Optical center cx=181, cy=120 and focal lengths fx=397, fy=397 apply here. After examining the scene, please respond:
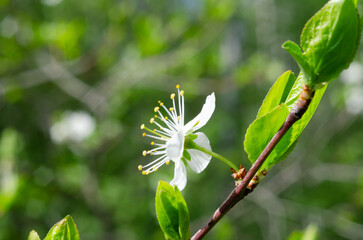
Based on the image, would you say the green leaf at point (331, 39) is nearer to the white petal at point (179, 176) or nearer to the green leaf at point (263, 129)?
the green leaf at point (263, 129)

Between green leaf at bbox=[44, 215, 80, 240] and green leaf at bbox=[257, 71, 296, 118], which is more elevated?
green leaf at bbox=[44, 215, 80, 240]

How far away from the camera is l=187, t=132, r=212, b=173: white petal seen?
680 millimetres

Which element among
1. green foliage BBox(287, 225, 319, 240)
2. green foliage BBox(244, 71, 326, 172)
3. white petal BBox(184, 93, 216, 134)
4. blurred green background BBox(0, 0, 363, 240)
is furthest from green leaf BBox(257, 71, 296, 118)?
blurred green background BBox(0, 0, 363, 240)

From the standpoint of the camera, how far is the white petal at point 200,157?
0.68 m

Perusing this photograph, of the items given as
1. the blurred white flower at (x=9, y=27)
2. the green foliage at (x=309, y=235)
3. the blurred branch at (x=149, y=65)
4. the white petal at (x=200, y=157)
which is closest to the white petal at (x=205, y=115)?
the white petal at (x=200, y=157)

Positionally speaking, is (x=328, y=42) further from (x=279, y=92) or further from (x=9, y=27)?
(x=9, y=27)

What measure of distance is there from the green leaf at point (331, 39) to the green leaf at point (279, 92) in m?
0.07

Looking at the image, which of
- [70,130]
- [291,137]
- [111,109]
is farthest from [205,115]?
[70,130]

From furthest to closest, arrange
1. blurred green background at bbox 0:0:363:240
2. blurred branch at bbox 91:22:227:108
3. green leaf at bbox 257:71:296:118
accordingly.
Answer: blurred branch at bbox 91:22:227:108, blurred green background at bbox 0:0:363:240, green leaf at bbox 257:71:296:118

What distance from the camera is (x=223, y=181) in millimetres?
3252

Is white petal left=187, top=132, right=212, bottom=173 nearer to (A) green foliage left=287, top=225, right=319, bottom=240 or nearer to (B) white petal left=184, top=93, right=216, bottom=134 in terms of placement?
(B) white petal left=184, top=93, right=216, bottom=134

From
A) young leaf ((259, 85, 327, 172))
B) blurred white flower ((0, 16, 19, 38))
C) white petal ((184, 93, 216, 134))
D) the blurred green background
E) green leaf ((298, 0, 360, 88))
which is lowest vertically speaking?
young leaf ((259, 85, 327, 172))

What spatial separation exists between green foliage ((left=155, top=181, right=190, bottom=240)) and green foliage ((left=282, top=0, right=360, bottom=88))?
0.75 ft

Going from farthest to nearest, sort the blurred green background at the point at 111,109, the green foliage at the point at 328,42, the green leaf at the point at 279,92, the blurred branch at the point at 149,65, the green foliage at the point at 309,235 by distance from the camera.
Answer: the blurred branch at the point at 149,65 → the blurred green background at the point at 111,109 → the green foliage at the point at 309,235 → the green leaf at the point at 279,92 → the green foliage at the point at 328,42
